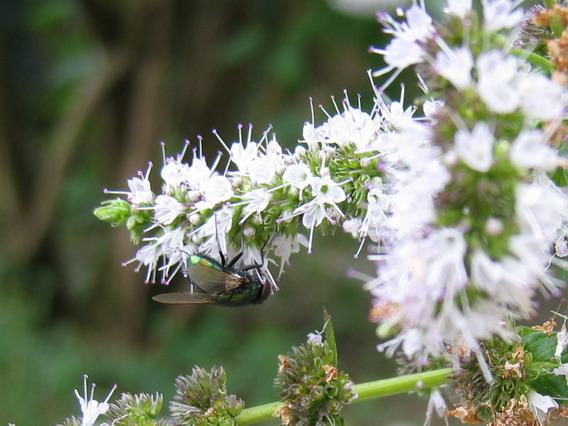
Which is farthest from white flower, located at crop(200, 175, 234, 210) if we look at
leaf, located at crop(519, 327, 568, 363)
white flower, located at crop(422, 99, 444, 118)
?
leaf, located at crop(519, 327, 568, 363)

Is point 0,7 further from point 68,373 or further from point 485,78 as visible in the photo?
point 485,78

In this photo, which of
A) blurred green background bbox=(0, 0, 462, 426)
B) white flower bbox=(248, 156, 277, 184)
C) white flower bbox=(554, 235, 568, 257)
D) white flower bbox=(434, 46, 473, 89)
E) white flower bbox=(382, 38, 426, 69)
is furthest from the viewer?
blurred green background bbox=(0, 0, 462, 426)

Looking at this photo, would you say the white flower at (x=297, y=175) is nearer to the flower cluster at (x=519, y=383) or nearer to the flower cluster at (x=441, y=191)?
the flower cluster at (x=441, y=191)

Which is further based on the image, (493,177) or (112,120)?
(112,120)

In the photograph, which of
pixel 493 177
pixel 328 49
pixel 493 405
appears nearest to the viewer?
pixel 493 177

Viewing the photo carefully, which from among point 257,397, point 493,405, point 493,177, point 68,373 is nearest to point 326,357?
point 493,405

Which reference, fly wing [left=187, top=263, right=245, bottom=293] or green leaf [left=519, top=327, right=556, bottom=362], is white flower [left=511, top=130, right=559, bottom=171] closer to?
green leaf [left=519, top=327, right=556, bottom=362]

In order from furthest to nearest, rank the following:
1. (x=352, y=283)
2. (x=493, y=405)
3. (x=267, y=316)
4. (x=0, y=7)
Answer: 1. (x=267, y=316)
2. (x=352, y=283)
3. (x=0, y=7)
4. (x=493, y=405)
